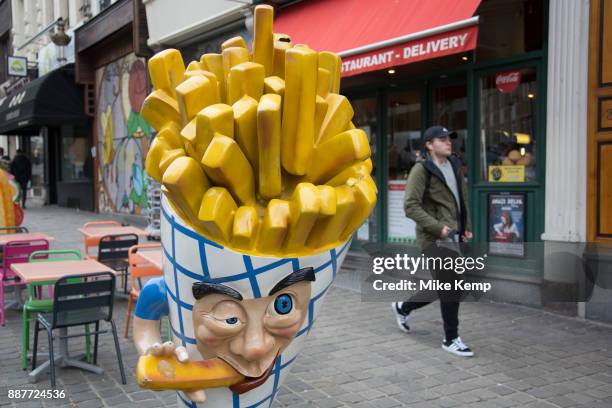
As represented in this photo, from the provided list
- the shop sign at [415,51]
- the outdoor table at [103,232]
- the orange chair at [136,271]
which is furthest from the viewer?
the outdoor table at [103,232]

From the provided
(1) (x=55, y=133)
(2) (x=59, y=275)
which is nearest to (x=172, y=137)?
(2) (x=59, y=275)

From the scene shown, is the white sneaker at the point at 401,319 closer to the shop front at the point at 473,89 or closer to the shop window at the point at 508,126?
the shop front at the point at 473,89

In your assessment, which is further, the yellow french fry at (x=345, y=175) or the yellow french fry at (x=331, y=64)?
the yellow french fry at (x=331, y=64)

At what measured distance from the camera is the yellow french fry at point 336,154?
1.75 m

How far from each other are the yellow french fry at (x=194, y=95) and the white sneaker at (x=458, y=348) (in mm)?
→ 3664

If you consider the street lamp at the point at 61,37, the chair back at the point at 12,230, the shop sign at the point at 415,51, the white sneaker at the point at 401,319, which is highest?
the street lamp at the point at 61,37

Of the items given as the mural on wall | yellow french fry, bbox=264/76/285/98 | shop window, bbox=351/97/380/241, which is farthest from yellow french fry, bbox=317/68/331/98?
the mural on wall

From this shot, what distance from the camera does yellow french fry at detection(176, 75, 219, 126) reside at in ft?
5.62

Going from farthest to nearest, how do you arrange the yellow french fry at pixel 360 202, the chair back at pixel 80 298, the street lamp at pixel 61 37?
the street lamp at pixel 61 37 → the chair back at pixel 80 298 → the yellow french fry at pixel 360 202

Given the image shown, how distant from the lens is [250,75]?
1.76 meters

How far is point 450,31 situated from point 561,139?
1.61m

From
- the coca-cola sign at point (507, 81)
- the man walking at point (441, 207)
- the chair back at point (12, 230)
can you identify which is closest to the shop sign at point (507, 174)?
the coca-cola sign at point (507, 81)

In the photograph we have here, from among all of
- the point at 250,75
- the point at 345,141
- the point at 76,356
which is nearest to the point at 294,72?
the point at 250,75

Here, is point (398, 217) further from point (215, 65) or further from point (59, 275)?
point (215, 65)
